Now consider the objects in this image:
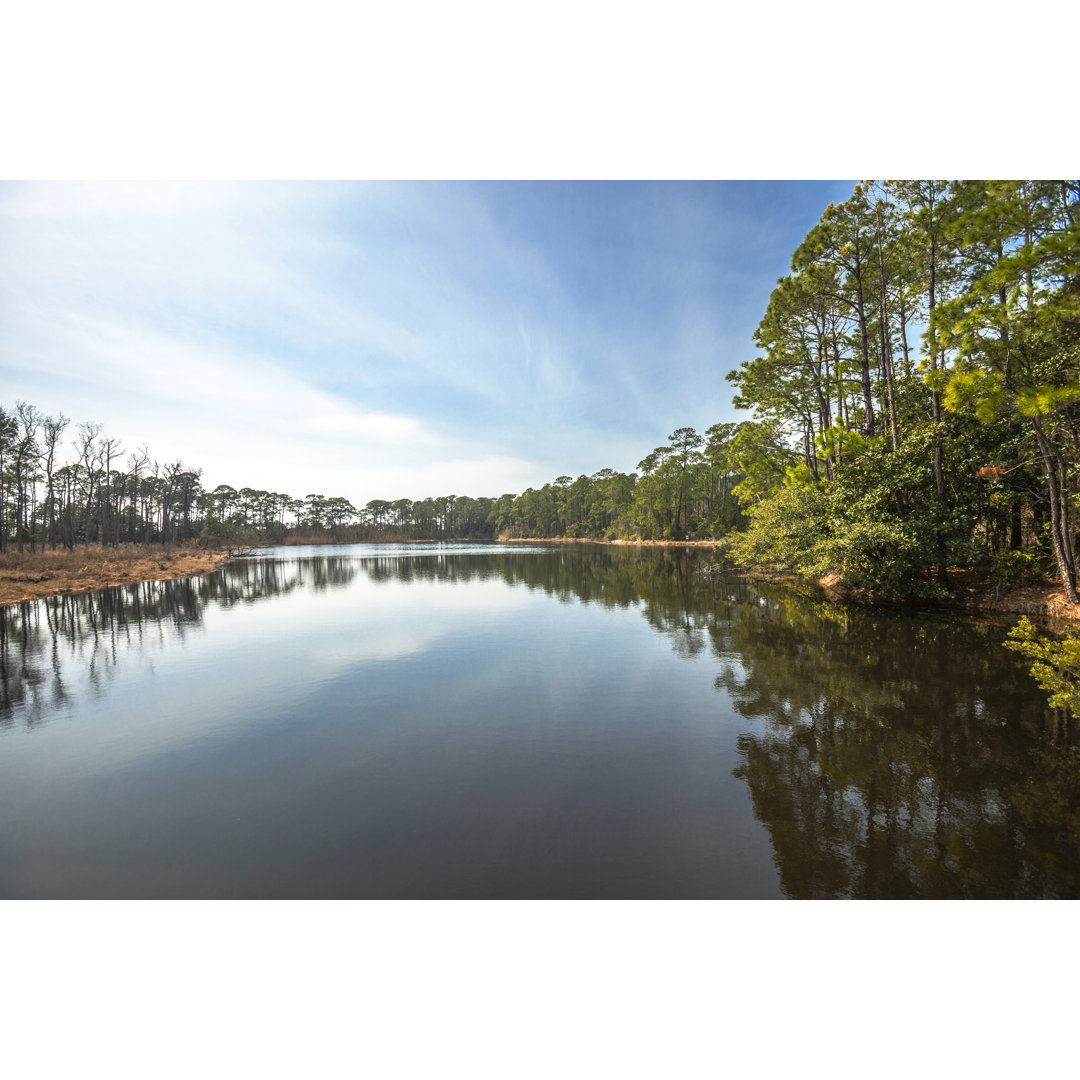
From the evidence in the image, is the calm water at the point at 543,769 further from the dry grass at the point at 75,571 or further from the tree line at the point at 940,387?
the dry grass at the point at 75,571

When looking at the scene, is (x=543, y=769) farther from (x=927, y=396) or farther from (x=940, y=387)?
(x=927, y=396)

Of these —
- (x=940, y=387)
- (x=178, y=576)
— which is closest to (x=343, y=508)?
(x=178, y=576)

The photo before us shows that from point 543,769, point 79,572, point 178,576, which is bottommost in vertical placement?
point 543,769

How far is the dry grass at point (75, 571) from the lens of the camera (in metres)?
19.9

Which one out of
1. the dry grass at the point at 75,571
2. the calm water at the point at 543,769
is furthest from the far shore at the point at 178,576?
the calm water at the point at 543,769

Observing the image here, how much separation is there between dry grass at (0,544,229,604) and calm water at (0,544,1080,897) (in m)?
12.8

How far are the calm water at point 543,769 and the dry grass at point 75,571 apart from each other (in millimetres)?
12825

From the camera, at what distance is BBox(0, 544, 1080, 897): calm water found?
135 inches

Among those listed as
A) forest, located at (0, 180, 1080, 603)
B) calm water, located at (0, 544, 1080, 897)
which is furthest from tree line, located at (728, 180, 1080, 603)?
calm water, located at (0, 544, 1080, 897)

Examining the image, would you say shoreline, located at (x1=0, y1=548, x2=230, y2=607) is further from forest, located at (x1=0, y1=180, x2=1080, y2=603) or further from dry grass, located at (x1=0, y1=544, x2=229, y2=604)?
forest, located at (x1=0, y1=180, x2=1080, y2=603)

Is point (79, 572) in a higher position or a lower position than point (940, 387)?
lower

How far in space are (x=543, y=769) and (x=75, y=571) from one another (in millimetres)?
29852

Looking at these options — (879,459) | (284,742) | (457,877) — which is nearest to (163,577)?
(284,742)

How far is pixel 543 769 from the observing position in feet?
16.3
